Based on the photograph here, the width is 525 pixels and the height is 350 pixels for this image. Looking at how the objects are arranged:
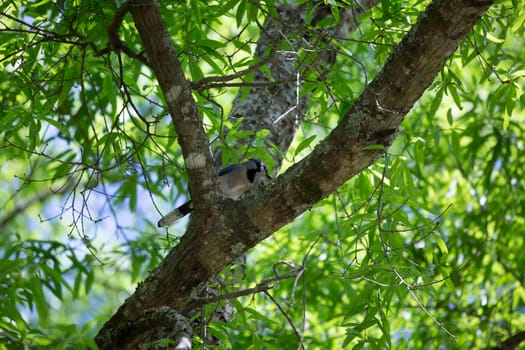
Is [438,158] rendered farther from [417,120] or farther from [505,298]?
[505,298]

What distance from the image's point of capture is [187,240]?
2363mm

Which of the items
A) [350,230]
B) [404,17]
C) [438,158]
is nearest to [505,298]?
[438,158]

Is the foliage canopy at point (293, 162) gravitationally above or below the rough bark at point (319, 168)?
above

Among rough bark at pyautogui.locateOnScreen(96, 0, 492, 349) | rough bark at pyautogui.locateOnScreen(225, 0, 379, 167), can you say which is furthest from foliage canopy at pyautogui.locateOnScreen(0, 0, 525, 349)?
rough bark at pyautogui.locateOnScreen(96, 0, 492, 349)

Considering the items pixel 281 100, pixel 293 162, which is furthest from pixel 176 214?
pixel 281 100

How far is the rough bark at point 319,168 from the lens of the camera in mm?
2195

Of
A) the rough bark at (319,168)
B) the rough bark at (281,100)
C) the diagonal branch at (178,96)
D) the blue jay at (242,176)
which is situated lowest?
the rough bark at (319,168)

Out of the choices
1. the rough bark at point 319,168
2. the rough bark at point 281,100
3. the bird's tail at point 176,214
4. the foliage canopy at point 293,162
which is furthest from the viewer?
the rough bark at point 281,100

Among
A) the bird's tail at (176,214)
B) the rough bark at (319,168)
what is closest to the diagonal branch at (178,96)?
the rough bark at (319,168)

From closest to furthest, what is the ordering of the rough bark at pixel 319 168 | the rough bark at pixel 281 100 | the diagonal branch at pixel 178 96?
the rough bark at pixel 319 168 < the diagonal branch at pixel 178 96 < the rough bark at pixel 281 100

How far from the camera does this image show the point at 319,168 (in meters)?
2.25

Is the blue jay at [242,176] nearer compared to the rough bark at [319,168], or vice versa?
the rough bark at [319,168]

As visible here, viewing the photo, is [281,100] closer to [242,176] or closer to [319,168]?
[242,176]

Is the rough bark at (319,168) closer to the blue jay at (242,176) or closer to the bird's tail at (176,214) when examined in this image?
the bird's tail at (176,214)
